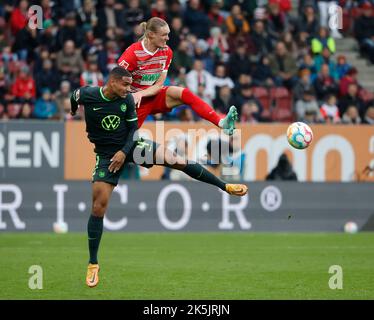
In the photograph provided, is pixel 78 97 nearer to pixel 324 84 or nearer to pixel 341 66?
pixel 324 84

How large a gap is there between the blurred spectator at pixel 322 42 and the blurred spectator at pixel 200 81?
3838mm

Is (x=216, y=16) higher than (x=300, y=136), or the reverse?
(x=216, y=16)

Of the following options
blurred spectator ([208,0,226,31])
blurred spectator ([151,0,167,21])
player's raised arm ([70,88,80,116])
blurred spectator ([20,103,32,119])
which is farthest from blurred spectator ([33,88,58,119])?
player's raised arm ([70,88,80,116])

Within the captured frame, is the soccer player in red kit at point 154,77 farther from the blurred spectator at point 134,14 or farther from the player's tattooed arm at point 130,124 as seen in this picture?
the blurred spectator at point 134,14

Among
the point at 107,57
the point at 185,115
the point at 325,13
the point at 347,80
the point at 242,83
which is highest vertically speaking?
the point at 325,13

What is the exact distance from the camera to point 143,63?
1321 cm

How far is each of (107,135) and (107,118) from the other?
230 mm

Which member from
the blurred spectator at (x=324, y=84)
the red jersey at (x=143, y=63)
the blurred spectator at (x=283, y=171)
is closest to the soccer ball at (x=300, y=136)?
the red jersey at (x=143, y=63)

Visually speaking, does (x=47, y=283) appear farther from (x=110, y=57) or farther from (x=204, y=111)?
(x=110, y=57)

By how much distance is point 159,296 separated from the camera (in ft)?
36.4

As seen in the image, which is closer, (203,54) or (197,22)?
(203,54)

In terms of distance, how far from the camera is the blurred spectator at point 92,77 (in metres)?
21.7

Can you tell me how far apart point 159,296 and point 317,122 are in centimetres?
1233

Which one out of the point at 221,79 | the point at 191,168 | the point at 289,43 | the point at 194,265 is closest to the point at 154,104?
the point at 191,168
